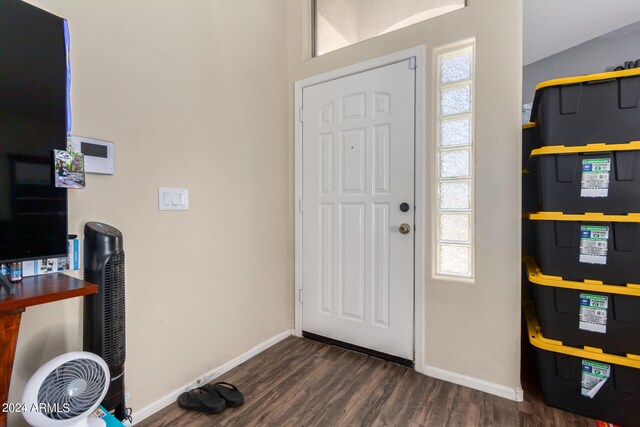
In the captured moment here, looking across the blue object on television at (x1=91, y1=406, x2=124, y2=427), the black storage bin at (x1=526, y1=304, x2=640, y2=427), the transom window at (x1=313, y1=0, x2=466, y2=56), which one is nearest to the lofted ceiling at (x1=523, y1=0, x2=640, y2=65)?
the transom window at (x1=313, y1=0, x2=466, y2=56)

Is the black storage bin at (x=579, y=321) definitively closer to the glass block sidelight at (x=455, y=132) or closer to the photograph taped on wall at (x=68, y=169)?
the glass block sidelight at (x=455, y=132)

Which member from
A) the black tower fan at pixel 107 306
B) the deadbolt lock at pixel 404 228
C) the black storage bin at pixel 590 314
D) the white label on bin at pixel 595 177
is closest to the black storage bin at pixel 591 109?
the white label on bin at pixel 595 177

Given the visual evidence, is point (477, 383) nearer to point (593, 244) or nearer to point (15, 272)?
point (593, 244)

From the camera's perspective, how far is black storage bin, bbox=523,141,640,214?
53.8 inches

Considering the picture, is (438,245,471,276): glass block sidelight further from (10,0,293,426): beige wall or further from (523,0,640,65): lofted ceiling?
(523,0,640,65): lofted ceiling

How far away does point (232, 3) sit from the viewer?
1984 millimetres

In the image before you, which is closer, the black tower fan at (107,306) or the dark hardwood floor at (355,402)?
the black tower fan at (107,306)

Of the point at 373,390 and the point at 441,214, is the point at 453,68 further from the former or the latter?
the point at 373,390

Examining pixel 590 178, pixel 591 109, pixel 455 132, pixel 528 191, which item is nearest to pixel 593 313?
pixel 590 178

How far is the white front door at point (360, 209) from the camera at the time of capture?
79.4 inches

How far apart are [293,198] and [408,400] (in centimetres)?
164

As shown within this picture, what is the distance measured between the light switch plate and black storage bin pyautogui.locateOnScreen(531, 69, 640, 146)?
198 centimetres

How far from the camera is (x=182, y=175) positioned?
1697mm

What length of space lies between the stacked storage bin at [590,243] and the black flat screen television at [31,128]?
2.15 m
